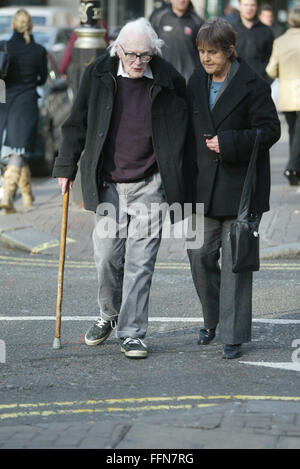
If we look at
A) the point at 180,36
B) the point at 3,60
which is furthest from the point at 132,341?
the point at 180,36

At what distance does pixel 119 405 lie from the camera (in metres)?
5.71

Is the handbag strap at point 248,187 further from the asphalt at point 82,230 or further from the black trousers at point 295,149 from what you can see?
the black trousers at point 295,149

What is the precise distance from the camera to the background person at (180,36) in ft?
45.0

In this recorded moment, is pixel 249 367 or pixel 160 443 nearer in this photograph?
pixel 160 443

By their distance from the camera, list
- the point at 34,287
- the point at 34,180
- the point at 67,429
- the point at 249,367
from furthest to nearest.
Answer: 1. the point at 34,180
2. the point at 34,287
3. the point at 249,367
4. the point at 67,429

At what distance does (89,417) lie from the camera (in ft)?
18.0

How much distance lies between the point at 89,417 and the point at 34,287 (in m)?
3.36

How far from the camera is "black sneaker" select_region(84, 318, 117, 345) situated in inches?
271

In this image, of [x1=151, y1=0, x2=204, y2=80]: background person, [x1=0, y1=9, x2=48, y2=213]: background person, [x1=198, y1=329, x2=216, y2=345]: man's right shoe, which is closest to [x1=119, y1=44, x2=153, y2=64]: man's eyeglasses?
[x1=198, y1=329, x2=216, y2=345]: man's right shoe

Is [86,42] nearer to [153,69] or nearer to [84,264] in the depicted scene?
[84,264]

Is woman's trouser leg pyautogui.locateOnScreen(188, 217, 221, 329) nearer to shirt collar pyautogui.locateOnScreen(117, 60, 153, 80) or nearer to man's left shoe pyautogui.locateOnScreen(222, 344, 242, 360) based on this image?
man's left shoe pyautogui.locateOnScreen(222, 344, 242, 360)

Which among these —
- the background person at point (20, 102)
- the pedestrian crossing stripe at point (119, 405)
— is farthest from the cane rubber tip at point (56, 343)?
the background person at point (20, 102)
